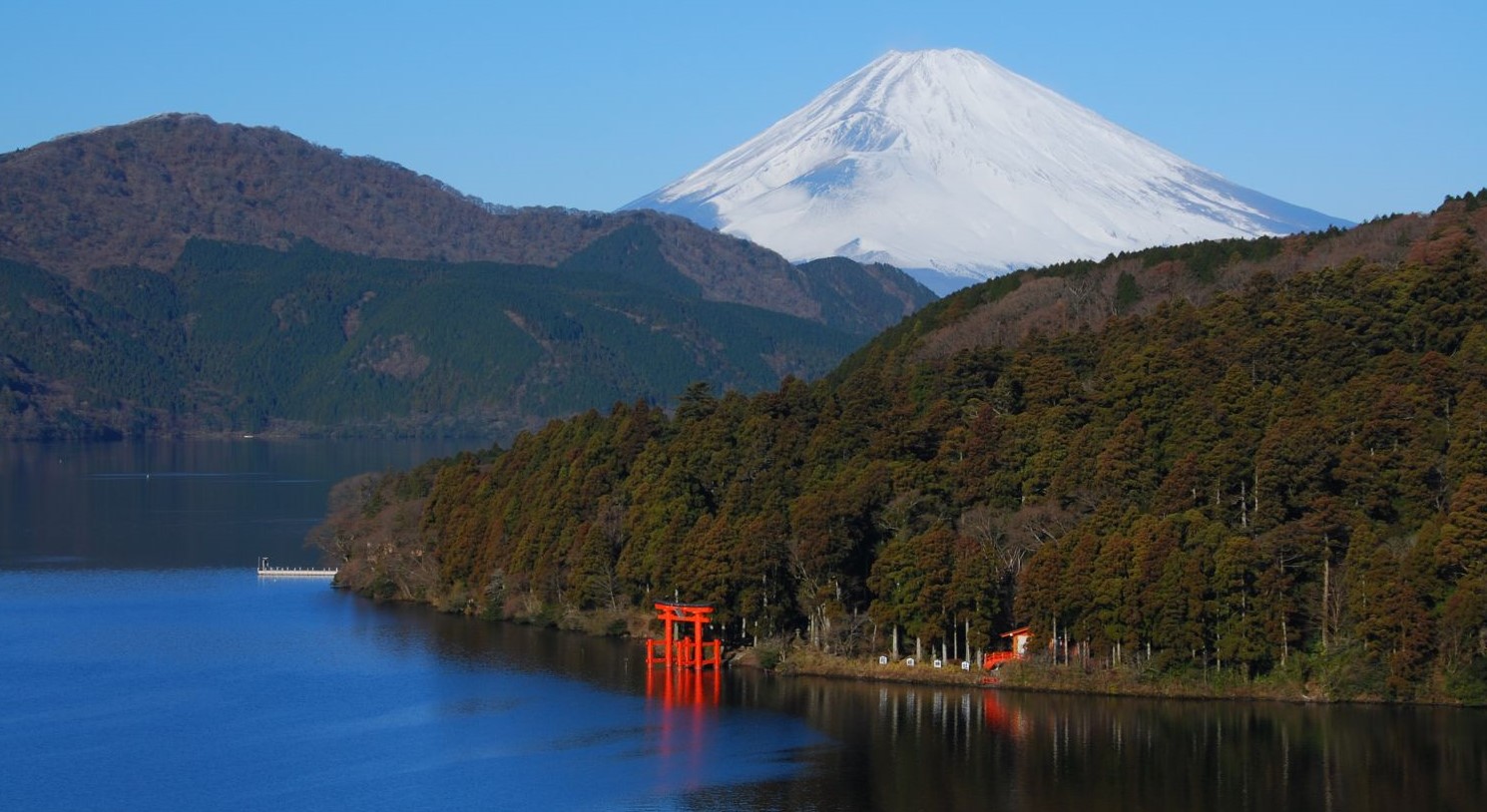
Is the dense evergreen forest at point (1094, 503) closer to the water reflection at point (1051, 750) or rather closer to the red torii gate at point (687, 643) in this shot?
the red torii gate at point (687, 643)

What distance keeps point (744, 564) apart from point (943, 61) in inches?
5921

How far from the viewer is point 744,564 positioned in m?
36.0

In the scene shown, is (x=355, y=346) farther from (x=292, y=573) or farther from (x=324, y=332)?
(x=292, y=573)

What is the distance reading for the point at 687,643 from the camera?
35.5 meters

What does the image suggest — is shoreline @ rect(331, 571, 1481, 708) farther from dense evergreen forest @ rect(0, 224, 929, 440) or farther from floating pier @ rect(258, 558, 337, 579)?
dense evergreen forest @ rect(0, 224, 929, 440)

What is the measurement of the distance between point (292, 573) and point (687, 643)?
63.1 feet

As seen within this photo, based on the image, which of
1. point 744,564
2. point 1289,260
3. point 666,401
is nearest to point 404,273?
point 666,401

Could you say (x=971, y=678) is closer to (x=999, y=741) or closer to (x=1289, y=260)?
(x=999, y=741)

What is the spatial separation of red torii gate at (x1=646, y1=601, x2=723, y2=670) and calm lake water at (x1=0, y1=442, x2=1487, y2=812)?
59cm

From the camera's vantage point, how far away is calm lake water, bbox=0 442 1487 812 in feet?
87.4

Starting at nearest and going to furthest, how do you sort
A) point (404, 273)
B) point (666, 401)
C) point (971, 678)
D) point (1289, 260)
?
1. point (971, 678)
2. point (1289, 260)
3. point (666, 401)
4. point (404, 273)

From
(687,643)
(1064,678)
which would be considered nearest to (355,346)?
(687,643)

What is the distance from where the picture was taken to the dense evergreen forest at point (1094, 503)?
31.6 meters

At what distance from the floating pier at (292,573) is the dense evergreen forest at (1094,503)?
14.0 ft
